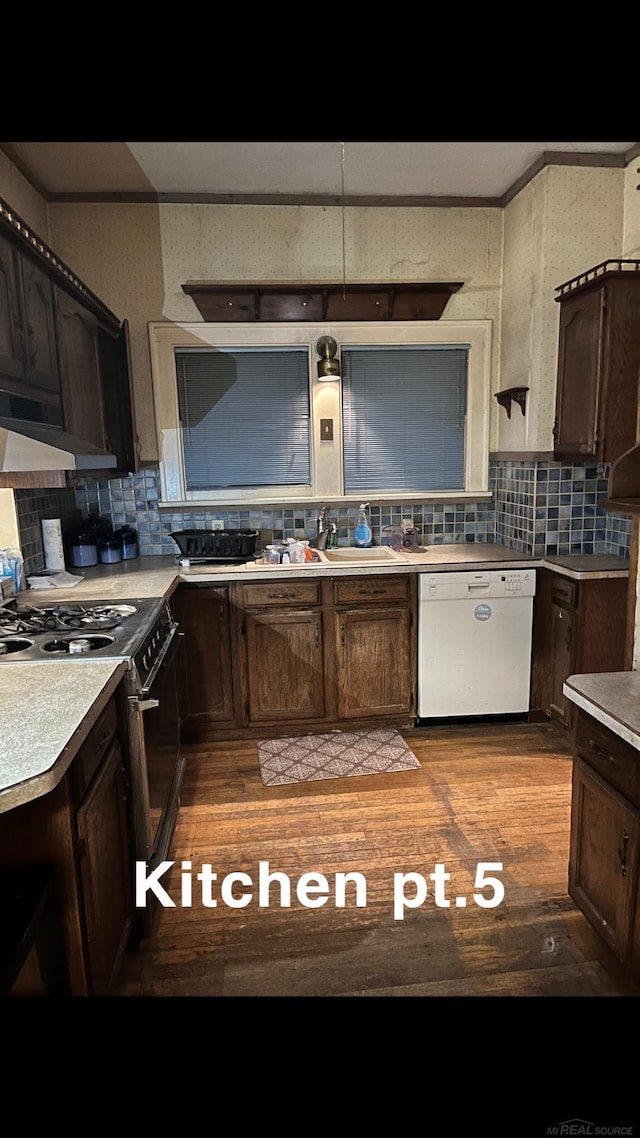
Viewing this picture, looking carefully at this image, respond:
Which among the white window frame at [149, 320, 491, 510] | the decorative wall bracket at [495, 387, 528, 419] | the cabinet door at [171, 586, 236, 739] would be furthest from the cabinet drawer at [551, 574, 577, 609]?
the cabinet door at [171, 586, 236, 739]

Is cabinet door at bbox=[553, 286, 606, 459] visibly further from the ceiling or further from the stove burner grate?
the stove burner grate

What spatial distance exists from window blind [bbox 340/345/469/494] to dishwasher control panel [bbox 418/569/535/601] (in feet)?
2.62

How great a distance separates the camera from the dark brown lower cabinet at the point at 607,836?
1.55 m

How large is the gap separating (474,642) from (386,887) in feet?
4.76

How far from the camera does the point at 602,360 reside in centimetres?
289

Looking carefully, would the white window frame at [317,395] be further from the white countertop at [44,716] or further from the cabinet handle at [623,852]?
the cabinet handle at [623,852]

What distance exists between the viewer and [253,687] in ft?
10.6

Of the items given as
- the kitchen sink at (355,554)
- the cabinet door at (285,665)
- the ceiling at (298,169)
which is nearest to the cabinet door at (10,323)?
the ceiling at (298,169)

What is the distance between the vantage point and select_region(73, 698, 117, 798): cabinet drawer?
1396 millimetres

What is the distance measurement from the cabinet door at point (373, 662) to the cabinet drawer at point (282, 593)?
18 centimetres

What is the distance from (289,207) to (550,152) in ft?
4.44

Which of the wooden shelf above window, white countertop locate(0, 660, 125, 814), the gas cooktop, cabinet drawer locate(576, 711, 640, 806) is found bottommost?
cabinet drawer locate(576, 711, 640, 806)
